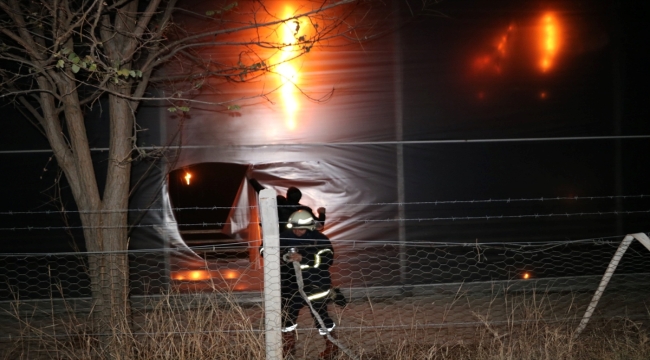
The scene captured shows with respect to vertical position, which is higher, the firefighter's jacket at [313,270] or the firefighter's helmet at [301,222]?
the firefighter's helmet at [301,222]

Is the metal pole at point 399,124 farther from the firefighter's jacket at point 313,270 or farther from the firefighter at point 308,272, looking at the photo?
the firefighter's jacket at point 313,270

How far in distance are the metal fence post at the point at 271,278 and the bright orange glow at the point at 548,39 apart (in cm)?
508

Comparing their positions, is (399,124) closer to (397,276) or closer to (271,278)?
(397,276)

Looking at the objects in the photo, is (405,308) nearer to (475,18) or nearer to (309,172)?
(309,172)

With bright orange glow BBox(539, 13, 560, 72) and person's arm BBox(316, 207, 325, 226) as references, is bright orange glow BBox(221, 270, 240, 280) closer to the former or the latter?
person's arm BBox(316, 207, 325, 226)

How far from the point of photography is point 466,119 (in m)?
7.60

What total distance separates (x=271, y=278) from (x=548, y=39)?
5422mm

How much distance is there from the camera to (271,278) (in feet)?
13.0

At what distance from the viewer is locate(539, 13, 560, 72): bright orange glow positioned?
7.72m

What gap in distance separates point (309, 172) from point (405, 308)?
6.30ft

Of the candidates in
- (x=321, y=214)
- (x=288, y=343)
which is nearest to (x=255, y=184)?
(x=321, y=214)

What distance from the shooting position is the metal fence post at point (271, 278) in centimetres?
398

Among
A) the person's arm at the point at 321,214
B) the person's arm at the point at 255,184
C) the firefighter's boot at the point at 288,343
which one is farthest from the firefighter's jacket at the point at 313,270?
the person's arm at the point at 255,184

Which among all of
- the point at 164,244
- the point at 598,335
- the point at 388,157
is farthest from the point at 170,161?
the point at 598,335
